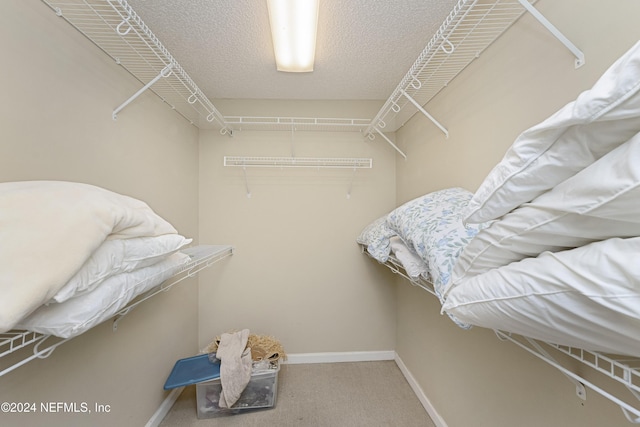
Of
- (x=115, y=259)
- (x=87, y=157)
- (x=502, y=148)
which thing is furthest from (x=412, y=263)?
(x=87, y=157)

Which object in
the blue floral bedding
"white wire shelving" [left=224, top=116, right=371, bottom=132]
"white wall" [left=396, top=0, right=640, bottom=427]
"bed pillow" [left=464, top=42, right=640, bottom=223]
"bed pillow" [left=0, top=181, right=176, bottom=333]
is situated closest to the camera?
"bed pillow" [left=464, top=42, right=640, bottom=223]

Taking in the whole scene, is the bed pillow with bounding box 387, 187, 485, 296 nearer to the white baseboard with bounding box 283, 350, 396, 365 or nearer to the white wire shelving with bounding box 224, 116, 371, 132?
the white wire shelving with bounding box 224, 116, 371, 132

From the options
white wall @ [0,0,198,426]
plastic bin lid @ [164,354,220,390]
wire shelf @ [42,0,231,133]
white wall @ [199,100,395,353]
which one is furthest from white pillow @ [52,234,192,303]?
white wall @ [199,100,395,353]

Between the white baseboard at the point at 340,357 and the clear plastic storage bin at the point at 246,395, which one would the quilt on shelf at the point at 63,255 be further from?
the white baseboard at the point at 340,357

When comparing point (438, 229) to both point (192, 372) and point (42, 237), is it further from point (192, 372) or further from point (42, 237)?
point (192, 372)

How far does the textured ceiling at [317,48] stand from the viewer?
1.30 metres

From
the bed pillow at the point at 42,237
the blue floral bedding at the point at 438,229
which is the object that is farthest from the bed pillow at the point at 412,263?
the bed pillow at the point at 42,237

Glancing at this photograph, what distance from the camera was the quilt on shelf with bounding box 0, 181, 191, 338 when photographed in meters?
0.54

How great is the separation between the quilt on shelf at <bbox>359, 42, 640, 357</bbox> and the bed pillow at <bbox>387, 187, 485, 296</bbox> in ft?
0.87

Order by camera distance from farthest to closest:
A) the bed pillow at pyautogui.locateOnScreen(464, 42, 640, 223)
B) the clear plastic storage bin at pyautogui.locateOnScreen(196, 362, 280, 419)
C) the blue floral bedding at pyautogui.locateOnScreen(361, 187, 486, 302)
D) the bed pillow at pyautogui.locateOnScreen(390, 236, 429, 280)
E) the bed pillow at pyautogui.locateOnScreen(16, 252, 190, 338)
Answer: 1. the clear plastic storage bin at pyautogui.locateOnScreen(196, 362, 280, 419)
2. the bed pillow at pyautogui.locateOnScreen(390, 236, 429, 280)
3. the blue floral bedding at pyautogui.locateOnScreen(361, 187, 486, 302)
4. the bed pillow at pyautogui.locateOnScreen(16, 252, 190, 338)
5. the bed pillow at pyautogui.locateOnScreen(464, 42, 640, 223)

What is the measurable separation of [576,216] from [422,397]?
1858 millimetres

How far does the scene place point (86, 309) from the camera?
0.70m

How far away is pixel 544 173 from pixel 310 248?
6.40 ft

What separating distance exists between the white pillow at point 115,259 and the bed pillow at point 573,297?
3.18 feet
